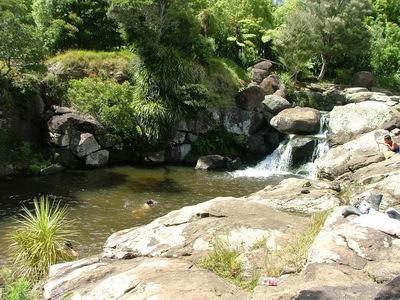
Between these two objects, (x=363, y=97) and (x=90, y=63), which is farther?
(x=363, y=97)

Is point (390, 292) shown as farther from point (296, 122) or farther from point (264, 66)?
point (264, 66)

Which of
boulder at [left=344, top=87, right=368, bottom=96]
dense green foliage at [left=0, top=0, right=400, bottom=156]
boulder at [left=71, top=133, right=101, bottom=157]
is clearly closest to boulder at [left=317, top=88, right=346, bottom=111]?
boulder at [left=344, top=87, right=368, bottom=96]

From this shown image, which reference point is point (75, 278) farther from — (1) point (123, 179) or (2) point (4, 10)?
(2) point (4, 10)

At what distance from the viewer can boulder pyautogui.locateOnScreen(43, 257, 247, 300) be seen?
17.8 ft

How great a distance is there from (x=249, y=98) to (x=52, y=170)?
33.4 feet

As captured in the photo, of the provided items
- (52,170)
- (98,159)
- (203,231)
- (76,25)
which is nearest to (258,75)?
(76,25)

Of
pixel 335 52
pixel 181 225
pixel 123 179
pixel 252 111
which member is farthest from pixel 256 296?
pixel 335 52

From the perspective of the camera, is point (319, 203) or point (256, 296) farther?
point (319, 203)

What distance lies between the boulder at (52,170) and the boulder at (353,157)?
10.6 m

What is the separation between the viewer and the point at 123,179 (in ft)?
58.0

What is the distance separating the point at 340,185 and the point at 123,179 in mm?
8233

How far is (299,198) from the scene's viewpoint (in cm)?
1266

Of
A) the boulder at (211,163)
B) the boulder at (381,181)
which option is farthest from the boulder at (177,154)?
the boulder at (381,181)

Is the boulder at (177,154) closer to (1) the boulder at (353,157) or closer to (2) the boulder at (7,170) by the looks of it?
(1) the boulder at (353,157)
